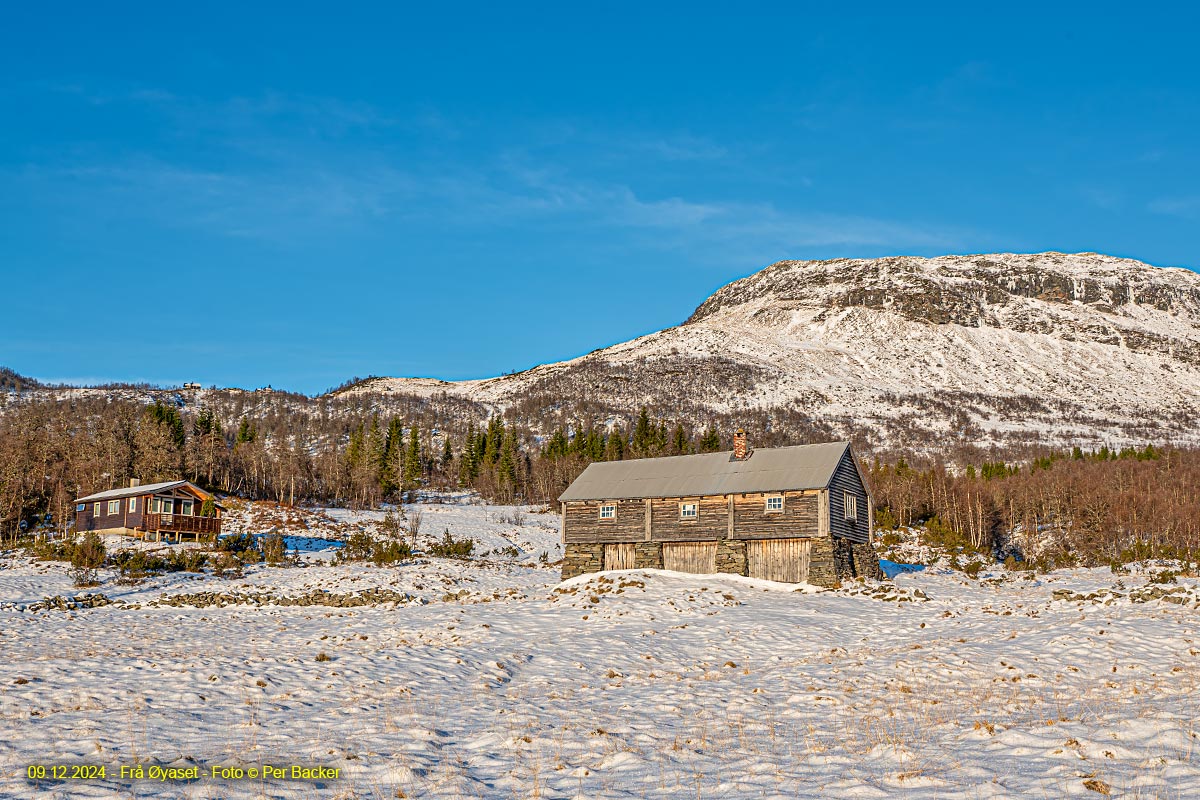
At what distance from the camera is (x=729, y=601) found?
34.7 m

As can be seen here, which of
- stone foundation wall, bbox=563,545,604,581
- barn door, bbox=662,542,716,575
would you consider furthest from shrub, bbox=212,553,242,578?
barn door, bbox=662,542,716,575

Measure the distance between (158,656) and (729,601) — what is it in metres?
19.9

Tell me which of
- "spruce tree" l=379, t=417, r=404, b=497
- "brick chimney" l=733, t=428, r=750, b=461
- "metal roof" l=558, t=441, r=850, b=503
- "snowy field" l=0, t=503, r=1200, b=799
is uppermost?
"spruce tree" l=379, t=417, r=404, b=497

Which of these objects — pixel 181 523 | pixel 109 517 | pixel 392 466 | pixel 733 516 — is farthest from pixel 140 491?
pixel 392 466

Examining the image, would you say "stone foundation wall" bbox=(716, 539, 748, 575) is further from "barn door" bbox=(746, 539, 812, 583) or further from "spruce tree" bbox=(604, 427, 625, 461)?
"spruce tree" bbox=(604, 427, 625, 461)

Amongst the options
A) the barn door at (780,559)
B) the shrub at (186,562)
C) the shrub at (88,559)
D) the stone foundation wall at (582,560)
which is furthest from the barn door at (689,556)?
the shrub at (88,559)

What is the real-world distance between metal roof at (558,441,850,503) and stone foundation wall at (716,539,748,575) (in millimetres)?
2407

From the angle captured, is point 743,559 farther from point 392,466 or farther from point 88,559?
point 392,466

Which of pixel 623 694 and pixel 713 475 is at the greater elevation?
pixel 713 475

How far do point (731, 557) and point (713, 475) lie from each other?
4367 mm

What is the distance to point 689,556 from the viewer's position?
43.7 meters

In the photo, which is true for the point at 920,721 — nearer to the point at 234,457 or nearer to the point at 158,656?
the point at 158,656

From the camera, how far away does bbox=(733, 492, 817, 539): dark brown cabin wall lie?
4100cm

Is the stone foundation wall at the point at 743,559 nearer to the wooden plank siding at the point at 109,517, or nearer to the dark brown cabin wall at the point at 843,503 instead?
the dark brown cabin wall at the point at 843,503
